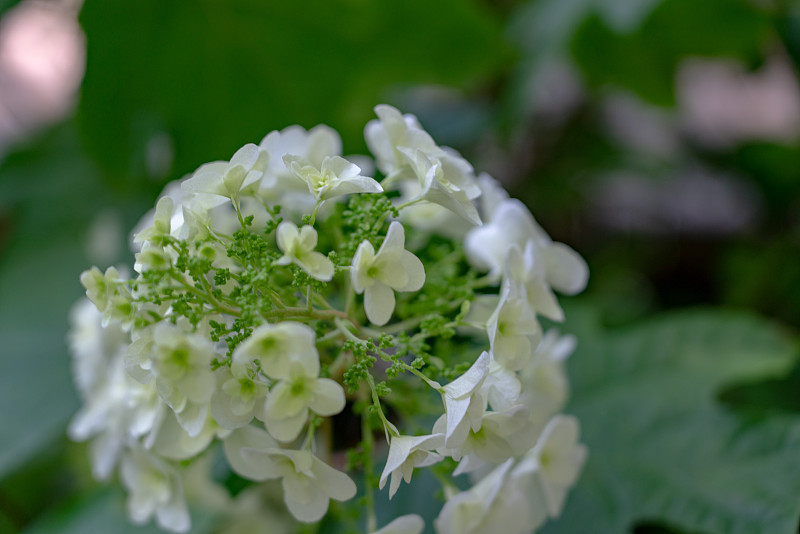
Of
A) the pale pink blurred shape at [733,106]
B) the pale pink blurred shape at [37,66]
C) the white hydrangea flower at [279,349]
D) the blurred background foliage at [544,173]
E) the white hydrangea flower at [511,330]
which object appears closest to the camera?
the white hydrangea flower at [279,349]

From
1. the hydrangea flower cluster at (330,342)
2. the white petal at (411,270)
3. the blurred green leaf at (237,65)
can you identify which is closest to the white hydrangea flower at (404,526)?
the hydrangea flower cluster at (330,342)

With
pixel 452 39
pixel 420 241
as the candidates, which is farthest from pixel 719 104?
pixel 420 241

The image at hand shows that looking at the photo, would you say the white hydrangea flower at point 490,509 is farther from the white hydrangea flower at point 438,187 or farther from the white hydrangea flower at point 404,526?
the white hydrangea flower at point 438,187

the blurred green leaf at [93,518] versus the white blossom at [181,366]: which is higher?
the white blossom at [181,366]

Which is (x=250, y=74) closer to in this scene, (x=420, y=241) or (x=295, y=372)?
(x=420, y=241)

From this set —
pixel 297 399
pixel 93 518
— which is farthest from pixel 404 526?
pixel 93 518

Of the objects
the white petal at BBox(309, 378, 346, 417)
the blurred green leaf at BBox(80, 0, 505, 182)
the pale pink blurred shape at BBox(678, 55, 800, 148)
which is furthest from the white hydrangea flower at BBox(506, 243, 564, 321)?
the pale pink blurred shape at BBox(678, 55, 800, 148)
